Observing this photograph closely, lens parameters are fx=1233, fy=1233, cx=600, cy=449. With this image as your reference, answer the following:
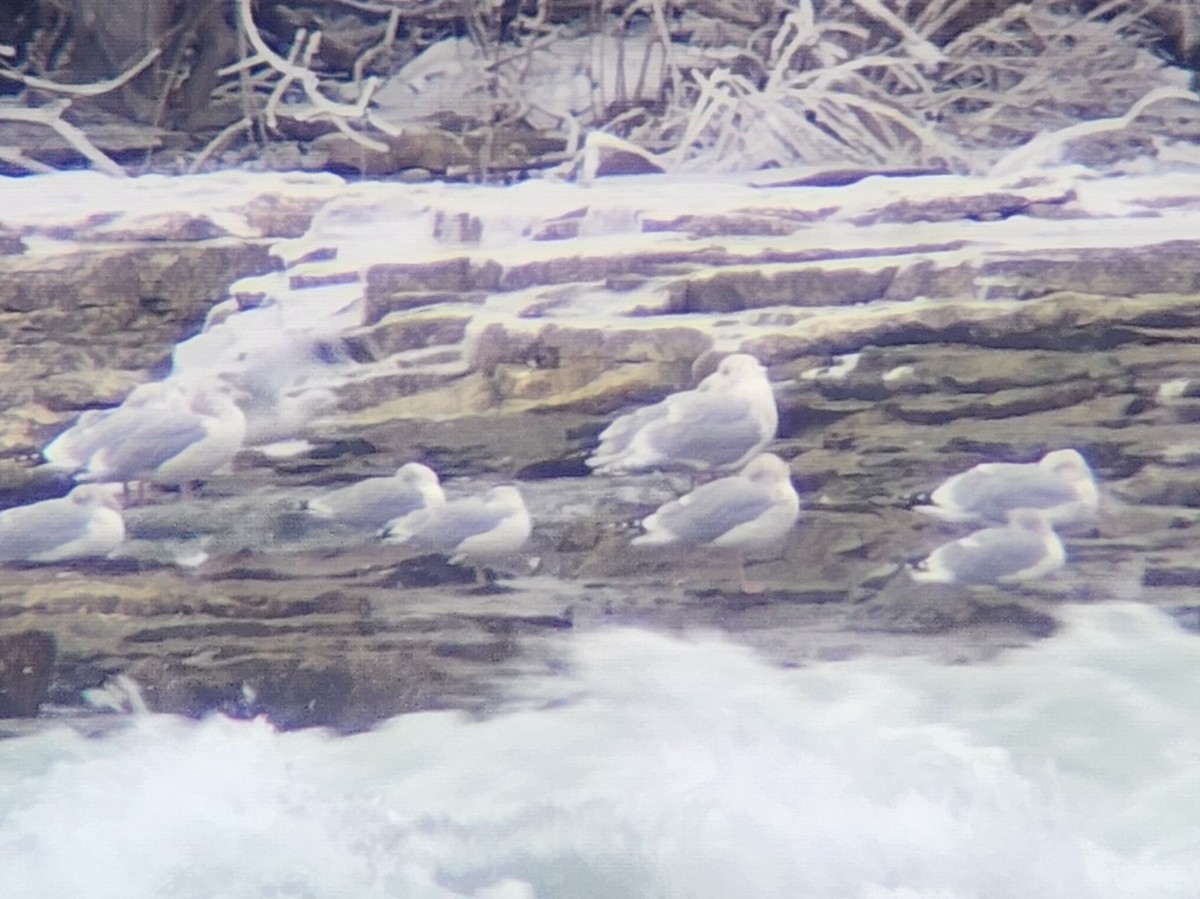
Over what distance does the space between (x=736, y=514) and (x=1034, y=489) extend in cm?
38

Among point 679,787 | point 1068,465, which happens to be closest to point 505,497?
point 679,787

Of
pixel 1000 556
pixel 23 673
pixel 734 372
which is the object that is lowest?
pixel 23 673

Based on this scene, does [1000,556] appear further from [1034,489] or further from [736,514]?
[736,514]

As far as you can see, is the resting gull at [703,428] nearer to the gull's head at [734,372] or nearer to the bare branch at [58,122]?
the gull's head at [734,372]

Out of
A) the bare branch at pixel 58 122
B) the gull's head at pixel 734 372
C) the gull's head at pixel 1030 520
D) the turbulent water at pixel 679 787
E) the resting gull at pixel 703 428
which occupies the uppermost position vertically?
the bare branch at pixel 58 122

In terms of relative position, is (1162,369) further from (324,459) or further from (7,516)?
(7,516)

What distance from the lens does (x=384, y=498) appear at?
1.61 meters

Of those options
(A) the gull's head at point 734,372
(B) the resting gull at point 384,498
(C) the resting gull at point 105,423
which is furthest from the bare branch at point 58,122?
(A) the gull's head at point 734,372

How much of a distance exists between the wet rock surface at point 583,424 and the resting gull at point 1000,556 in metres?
0.02

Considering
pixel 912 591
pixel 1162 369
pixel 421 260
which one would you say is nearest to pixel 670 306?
pixel 421 260

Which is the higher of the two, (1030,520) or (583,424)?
(583,424)

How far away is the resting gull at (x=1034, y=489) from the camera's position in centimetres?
158

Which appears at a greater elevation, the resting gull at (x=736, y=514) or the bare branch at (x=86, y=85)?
the bare branch at (x=86, y=85)

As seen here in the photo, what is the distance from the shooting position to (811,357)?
161cm
